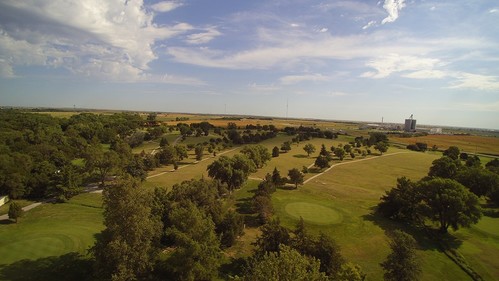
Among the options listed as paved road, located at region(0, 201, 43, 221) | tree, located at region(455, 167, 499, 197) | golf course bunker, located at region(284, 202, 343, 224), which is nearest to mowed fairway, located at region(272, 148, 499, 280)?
golf course bunker, located at region(284, 202, 343, 224)

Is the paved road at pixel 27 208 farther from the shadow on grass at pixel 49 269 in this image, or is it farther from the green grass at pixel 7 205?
the shadow on grass at pixel 49 269

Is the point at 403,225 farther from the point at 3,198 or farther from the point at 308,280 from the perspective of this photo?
the point at 3,198

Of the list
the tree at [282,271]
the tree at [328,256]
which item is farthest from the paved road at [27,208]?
the tree at [328,256]

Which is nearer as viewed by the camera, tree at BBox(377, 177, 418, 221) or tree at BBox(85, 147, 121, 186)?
tree at BBox(377, 177, 418, 221)

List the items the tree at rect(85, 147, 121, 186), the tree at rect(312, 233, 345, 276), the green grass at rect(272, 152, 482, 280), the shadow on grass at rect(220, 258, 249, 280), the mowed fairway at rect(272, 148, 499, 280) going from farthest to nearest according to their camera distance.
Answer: the tree at rect(85, 147, 121, 186) < the green grass at rect(272, 152, 482, 280) < the mowed fairway at rect(272, 148, 499, 280) < the shadow on grass at rect(220, 258, 249, 280) < the tree at rect(312, 233, 345, 276)

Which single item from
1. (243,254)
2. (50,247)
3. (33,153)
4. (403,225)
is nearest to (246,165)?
(243,254)

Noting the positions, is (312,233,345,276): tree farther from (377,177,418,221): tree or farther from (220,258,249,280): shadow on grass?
(377,177,418,221): tree

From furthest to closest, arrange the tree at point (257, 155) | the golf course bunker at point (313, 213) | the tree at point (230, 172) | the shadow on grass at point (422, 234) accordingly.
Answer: the tree at point (257, 155), the tree at point (230, 172), the golf course bunker at point (313, 213), the shadow on grass at point (422, 234)
